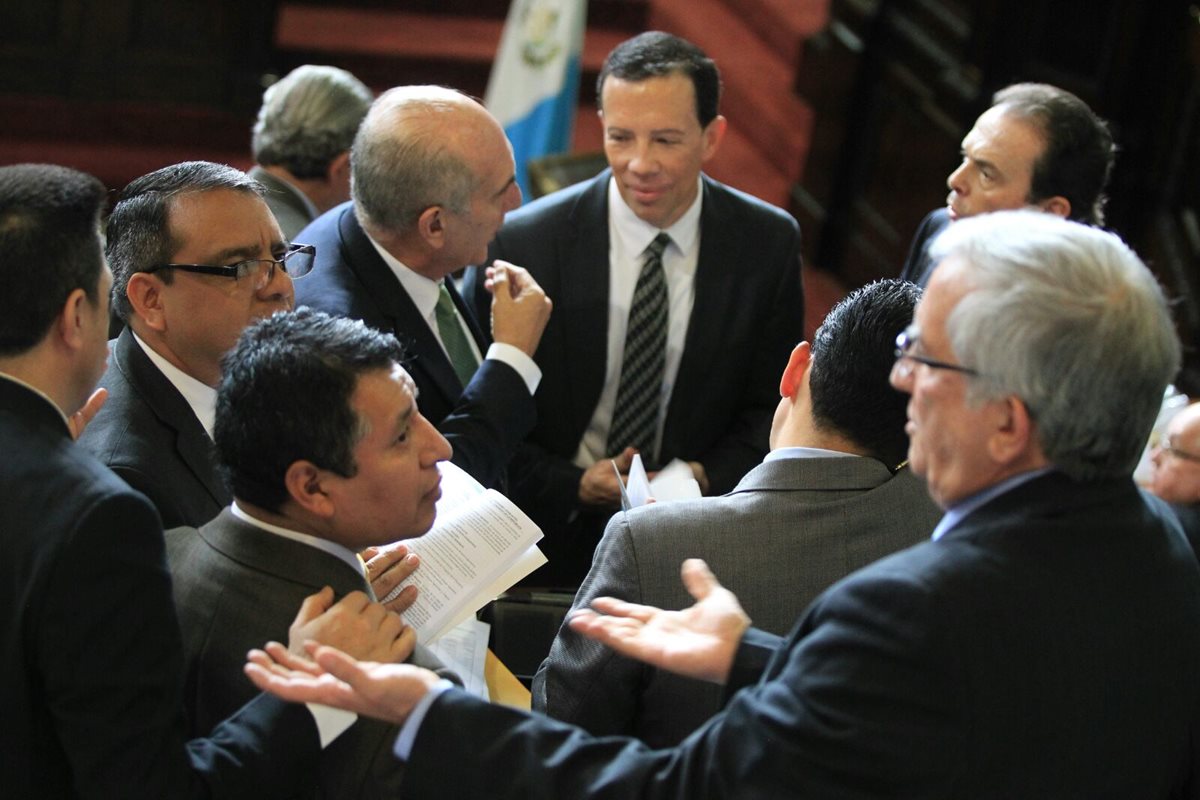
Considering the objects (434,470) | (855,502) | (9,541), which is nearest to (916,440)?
(855,502)

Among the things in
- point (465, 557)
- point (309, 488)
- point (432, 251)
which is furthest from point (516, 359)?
point (309, 488)

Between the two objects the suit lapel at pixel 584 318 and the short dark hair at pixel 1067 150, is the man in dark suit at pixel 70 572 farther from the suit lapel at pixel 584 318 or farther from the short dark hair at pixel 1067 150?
the short dark hair at pixel 1067 150

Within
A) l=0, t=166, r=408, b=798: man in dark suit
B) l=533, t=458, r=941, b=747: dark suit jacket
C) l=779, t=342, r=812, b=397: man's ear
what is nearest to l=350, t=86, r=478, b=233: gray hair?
l=779, t=342, r=812, b=397: man's ear

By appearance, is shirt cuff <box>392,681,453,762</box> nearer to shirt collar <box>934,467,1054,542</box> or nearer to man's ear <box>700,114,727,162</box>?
shirt collar <box>934,467,1054,542</box>

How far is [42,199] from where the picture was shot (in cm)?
157

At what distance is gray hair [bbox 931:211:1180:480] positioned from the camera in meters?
1.43

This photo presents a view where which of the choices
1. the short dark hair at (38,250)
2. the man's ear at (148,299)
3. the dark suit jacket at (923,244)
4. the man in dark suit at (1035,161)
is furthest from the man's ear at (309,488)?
the dark suit jacket at (923,244)

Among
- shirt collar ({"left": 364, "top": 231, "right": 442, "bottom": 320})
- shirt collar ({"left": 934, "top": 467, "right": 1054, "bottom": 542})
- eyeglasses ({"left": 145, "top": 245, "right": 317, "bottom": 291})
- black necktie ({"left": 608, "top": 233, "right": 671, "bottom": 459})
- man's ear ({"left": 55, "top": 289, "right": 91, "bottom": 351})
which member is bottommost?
black necktie ({"left": 608, "top": 233, "right": 671, "bottom": 459})

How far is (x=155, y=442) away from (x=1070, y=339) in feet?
4.44

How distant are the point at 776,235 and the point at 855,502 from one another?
1575mm

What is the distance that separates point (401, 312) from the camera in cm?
285

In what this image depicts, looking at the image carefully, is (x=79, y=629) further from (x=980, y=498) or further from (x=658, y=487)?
(x=658, y=487)

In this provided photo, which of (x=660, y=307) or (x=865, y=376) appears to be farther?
(x=660, y=307)

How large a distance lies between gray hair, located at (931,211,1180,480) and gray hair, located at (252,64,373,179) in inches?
101
